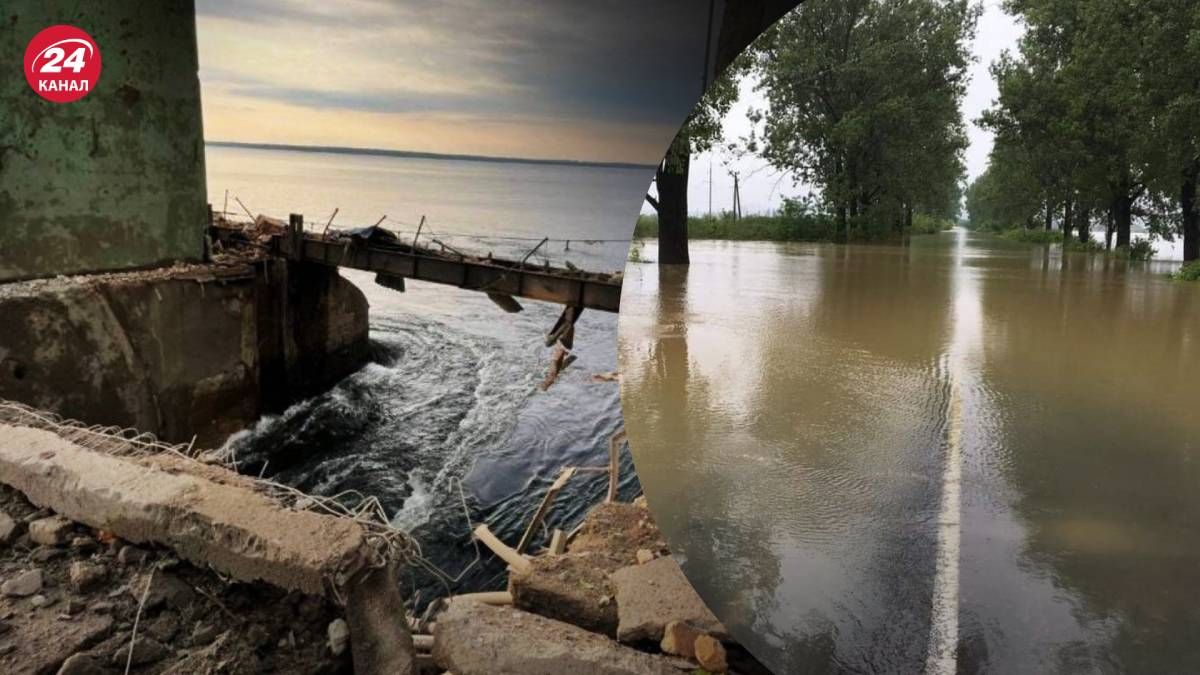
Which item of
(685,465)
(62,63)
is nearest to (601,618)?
(685,465)

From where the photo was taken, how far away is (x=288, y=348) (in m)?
8.59

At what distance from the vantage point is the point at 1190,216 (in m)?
1.05

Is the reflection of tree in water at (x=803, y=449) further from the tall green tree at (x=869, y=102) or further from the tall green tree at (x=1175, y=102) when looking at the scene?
the tall green tree at (x=1175, y=102)

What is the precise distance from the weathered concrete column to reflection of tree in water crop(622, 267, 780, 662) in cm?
672

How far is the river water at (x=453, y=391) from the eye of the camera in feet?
10.1

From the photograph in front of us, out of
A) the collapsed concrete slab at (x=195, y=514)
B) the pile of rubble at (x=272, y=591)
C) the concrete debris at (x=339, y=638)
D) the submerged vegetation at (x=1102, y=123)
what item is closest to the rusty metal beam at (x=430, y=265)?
the collapsed concrete slab at (x=195, y=514)

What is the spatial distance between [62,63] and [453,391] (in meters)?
4.96

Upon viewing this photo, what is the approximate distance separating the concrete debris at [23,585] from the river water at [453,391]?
1246 millimetres

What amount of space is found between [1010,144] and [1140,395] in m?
0.44

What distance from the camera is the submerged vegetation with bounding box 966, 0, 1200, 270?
39.6 inches

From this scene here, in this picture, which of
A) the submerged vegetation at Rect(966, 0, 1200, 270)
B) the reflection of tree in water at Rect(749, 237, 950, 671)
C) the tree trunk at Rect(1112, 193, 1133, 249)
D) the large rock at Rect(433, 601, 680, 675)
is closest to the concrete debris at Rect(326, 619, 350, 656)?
the large rock at Rect(433, 601, 680, 675)

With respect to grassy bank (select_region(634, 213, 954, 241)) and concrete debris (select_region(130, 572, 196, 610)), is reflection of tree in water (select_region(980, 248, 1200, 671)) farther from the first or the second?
concrete debris (select_region(130, 572, 196, 610))

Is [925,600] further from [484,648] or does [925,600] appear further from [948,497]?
[484,648]

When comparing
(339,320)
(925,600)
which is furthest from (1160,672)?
(339,320)
